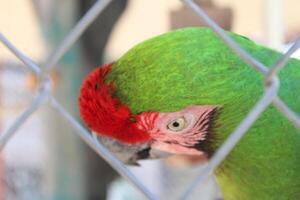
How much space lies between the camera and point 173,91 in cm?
77

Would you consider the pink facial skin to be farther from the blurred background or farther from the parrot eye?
the blurred background

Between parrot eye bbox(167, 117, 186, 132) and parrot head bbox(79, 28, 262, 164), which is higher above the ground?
parrot head bbox(79, 28, 262, 164)

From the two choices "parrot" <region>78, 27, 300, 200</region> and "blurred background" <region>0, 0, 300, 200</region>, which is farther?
"blurred background" <region>0, 0, 300, 200</region>

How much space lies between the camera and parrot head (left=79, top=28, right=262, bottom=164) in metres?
0.77

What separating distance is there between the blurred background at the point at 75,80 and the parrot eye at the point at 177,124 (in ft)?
0.91

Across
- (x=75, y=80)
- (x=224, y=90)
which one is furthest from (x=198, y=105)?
(x=75, y=80)

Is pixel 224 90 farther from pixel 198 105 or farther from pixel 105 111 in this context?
pixel 105 111

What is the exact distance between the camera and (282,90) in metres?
0.82

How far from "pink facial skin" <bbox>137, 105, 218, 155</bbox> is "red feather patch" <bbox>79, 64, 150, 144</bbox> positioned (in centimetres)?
2

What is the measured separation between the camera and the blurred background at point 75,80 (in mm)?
1355

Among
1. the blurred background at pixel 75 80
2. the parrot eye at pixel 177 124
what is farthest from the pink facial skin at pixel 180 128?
the blurred background at pixel 75 80

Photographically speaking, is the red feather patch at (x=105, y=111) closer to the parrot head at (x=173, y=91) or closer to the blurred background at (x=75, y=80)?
the parrot head at (x=173, y=91)

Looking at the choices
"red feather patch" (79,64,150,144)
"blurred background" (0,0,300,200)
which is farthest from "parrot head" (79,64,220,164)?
"blurred background" (0,0,300,200)

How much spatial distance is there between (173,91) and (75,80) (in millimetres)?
638
